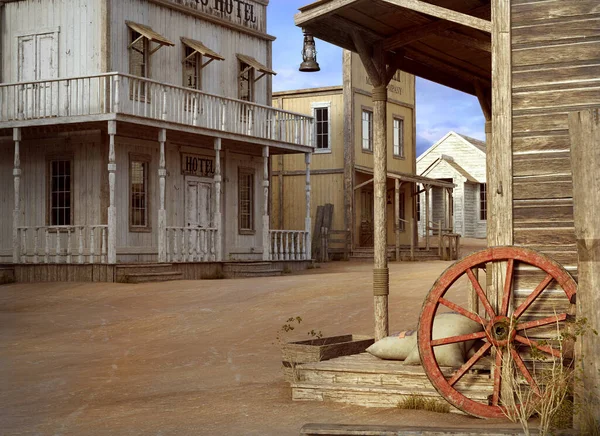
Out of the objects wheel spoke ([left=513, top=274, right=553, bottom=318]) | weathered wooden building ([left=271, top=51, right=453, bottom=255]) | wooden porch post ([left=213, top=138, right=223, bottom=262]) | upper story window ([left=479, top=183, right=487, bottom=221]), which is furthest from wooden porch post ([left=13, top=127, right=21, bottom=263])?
upper story window ([left=479, top=183, right=487, bottom=221])

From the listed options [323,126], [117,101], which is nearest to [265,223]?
[117,101]

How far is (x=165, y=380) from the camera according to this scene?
1023 centimetres

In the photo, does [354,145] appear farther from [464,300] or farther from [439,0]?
[439,0]

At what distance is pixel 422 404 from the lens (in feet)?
26.1

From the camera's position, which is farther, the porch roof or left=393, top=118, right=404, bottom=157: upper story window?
left=393, top=118, right=404, bottom=157: upper story window

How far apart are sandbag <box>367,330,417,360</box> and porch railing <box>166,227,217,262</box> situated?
14.5 m

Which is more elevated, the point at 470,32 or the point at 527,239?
the point at 470,32

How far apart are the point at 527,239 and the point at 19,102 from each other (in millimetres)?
17576

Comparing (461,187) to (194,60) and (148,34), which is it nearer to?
(194,60)

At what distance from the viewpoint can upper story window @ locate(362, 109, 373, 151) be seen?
3459 centimetres

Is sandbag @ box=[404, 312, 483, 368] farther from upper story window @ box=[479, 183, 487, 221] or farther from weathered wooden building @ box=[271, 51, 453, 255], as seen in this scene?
upper story window @ box=[479, 183, 487, 221]

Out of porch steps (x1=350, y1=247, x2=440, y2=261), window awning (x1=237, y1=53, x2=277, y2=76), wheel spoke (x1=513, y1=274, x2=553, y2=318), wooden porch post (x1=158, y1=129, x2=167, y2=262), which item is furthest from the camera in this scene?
porch steps (x1=350, y1=247, x2=440, y2=261)

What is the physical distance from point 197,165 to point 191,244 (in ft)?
9.86

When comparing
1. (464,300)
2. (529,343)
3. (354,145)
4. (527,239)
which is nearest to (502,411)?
(529,343)
